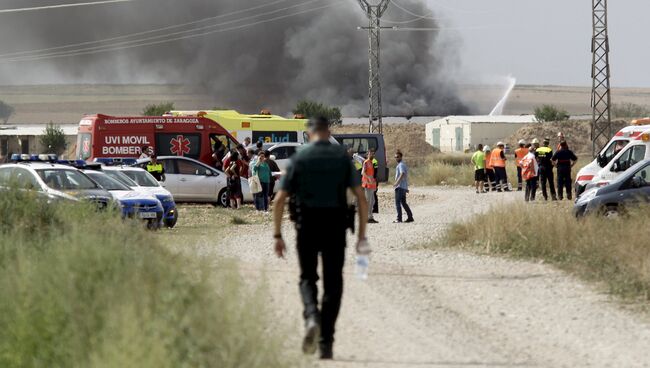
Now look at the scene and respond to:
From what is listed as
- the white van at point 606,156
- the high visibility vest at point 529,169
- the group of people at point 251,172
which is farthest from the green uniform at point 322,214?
the high visibility vest at point 529,169

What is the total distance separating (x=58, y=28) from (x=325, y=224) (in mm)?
81954

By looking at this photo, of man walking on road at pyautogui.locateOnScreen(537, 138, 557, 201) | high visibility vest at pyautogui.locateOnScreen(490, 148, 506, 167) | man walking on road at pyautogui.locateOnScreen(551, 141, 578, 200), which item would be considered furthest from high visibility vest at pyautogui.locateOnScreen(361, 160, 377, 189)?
high visibility vest at pyautogui.locateOnScreen(490, 148, 506, 167)

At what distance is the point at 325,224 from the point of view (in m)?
9.24

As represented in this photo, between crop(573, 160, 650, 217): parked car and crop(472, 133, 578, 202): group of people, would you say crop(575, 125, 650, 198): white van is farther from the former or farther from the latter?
crop(573, 160, 650, 217): parked car

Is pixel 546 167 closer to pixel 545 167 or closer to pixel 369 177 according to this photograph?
pixel 545 167

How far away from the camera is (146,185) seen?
25.9 m

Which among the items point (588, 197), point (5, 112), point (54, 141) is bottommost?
point (588, 197)

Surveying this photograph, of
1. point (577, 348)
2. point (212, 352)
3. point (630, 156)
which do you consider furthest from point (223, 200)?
point (212, 352)

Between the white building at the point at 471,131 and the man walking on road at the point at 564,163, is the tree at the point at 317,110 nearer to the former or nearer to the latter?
the white building at the point at 471,131

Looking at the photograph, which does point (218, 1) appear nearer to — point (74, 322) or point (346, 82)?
point (346, 82)

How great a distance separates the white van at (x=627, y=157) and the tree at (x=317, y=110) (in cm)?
6407

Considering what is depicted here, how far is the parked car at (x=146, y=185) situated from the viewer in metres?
24.0

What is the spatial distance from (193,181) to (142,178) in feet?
13.4

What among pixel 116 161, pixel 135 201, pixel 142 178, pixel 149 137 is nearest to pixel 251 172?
pixel 142 178
